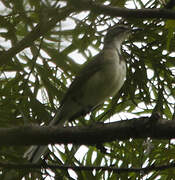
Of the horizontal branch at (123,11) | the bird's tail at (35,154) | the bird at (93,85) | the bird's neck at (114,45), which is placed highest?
the bird's neck at (114,45)

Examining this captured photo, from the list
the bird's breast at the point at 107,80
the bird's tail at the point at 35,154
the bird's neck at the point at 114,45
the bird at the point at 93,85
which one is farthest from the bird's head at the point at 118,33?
the bird's tail at the point at 35,154

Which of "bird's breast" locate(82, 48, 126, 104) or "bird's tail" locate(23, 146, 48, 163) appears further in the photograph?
"bird's breast" locate(82, 48, 126, 104)

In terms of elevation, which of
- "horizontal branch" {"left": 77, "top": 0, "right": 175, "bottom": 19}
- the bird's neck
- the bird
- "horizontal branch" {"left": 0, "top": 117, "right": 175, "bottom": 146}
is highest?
the bird's neck

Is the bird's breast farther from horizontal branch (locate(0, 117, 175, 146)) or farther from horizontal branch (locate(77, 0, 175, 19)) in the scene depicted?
horizontal branch (locate(77, 0, 175, 19))

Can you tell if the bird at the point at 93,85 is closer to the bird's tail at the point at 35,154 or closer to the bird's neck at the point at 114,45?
the bird's neck at the point at 114,45

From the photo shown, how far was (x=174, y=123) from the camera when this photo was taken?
98.4 inches

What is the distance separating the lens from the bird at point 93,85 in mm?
3887

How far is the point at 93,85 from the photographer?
13.1ft

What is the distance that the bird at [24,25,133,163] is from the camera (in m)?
3.89

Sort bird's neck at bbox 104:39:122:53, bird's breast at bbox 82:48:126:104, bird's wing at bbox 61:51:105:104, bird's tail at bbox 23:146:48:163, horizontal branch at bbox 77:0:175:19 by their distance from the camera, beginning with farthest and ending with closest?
bird's neck at bbox 104:39:122:53 < bird's wing at bbox 61:51:105:104 < bird's breast at bbox 82:48:126:104 < bird's tail at bbox 23:146:48:163 < horizontal branch at bbox 77:0:175:19

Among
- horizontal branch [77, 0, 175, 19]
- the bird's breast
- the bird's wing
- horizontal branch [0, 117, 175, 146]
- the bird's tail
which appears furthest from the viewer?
the bird's wing

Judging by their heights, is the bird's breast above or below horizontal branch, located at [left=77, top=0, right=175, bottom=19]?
above

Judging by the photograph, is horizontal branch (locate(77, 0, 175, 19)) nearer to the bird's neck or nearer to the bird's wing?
the bird's wing

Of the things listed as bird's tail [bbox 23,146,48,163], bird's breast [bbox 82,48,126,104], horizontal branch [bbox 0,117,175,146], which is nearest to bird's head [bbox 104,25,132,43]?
bird's breast [bbox 82,48,126,104]
